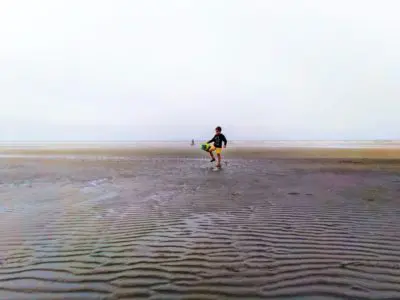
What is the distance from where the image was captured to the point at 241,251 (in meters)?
4.59

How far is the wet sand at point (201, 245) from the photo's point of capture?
3.46m

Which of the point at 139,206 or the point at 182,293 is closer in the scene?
the point at 182,293

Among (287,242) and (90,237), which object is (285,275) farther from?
(90,237)

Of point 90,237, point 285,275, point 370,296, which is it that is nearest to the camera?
point 370,296

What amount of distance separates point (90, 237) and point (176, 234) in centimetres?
153

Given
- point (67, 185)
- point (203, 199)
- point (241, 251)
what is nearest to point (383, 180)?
point (203, 199)

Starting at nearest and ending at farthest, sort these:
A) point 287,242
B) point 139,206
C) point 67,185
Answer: point 287,242 → point 139,206 → point 67,185

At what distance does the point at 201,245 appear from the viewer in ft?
16.1

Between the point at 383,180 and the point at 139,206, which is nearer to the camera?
the point at 139,206

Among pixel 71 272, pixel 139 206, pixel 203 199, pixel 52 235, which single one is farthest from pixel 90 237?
pixel 203 199

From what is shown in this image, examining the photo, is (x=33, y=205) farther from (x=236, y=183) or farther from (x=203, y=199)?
(x=236, y=183)

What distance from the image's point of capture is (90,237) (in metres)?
5.39

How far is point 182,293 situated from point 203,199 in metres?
5.55

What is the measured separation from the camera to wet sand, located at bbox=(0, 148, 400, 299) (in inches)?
136
